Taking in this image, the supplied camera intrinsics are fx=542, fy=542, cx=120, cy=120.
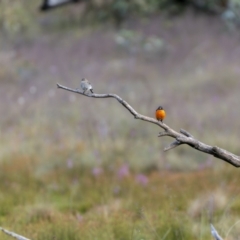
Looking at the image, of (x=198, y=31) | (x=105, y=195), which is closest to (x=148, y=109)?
(x=105, y=195)

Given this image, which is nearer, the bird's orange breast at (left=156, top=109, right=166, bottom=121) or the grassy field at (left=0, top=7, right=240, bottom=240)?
the bird's orange breast at (left=156, top=109, right=166, bottom=121)

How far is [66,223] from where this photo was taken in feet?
13.7

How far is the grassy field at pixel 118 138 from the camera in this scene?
466 cm

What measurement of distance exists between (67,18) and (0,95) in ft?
31.5

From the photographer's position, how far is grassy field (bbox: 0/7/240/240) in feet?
15.3

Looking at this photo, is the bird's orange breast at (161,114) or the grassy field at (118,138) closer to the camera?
the bird's orange breast at (161,114)

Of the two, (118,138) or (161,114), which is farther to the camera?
(118,138)

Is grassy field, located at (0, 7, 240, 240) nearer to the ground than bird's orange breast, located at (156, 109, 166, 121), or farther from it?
farther from it

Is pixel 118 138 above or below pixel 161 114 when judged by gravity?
above

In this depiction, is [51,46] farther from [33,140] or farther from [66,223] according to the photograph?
[66,223]

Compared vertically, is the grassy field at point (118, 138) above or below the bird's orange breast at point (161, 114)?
above

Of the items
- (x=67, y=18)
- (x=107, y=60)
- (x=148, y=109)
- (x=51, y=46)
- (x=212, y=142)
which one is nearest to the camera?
(x=212, y=142)

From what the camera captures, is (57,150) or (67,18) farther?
(67,18)

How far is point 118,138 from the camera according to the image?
8.73 metres
